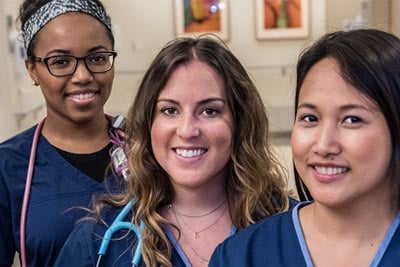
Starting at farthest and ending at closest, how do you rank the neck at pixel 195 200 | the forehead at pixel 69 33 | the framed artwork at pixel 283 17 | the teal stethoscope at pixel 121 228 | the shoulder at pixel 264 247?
the framed artwork at pixel 283 17 < the forehead at pixel 69 33 < the neck at pixel 195 200 < the teal stethoscope at pixel 121 228 < the shoulder at pixel 264 247

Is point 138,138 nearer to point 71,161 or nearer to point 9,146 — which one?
point 71,161

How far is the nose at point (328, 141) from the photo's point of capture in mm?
842

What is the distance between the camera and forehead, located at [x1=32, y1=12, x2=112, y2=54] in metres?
1.36

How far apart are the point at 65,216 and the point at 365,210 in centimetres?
75

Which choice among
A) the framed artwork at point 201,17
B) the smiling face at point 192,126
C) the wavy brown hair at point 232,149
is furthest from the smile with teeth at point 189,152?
the framed artwork at point 201,17

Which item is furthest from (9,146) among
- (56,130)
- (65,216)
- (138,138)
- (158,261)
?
(158,261)

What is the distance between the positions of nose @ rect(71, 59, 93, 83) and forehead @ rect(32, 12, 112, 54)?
0.13ft

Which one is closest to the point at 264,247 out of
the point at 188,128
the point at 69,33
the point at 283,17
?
the point at 188,128

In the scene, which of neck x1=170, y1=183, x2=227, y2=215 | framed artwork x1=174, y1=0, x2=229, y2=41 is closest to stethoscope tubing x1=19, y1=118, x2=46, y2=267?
neck x1=170, y1=183, x2=227, y2=215


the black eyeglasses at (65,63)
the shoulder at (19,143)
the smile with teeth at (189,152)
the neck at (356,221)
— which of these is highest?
the black eyeglasses at (65,63)

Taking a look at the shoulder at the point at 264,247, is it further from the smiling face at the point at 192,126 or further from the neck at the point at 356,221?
the smiling face at the point at 192,126

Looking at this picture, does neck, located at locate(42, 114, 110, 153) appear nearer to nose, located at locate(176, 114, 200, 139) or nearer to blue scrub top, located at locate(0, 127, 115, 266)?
blue scrub top, located at locate(0, 127, 115, 266)

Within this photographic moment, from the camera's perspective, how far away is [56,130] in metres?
1.47

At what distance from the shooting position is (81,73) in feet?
4.48
